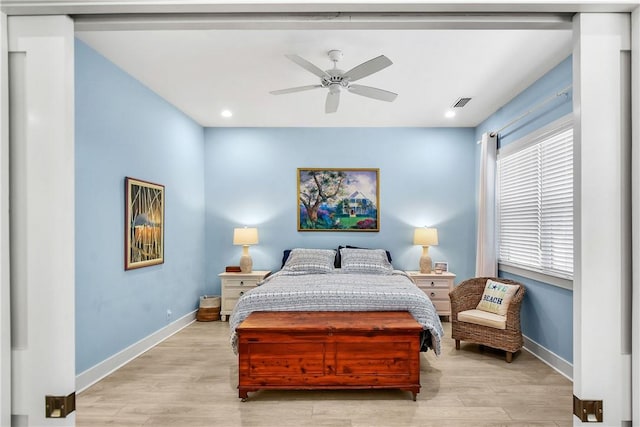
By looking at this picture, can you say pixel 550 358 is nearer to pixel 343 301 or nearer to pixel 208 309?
pixel 343 301

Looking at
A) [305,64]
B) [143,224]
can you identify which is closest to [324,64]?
[305,64]

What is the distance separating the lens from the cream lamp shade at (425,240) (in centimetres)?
505

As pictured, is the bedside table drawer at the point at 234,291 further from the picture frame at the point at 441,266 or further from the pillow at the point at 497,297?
the pillow at the point at 497,297

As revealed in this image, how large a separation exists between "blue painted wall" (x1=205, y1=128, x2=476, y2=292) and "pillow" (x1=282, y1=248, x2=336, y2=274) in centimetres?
45

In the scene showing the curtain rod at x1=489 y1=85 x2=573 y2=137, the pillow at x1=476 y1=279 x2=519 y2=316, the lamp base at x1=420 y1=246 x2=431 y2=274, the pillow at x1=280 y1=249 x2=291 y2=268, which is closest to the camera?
the curtain rod at x1=489 y1=85 x2=573 y2=137

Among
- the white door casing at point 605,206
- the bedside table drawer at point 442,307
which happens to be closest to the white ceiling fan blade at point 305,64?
the white door casing at point 605,206

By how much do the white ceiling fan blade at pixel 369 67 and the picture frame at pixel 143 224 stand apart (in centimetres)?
230

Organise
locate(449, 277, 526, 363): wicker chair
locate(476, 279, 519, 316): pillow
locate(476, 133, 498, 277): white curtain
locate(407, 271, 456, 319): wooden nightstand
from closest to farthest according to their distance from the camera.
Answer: locate(449, 277, 526, 363): wicker chair, locate(476, 279, 519, 316): pillow, locate(476, 133, 498, 277): white curtain, locate(407, 271, 456, 319): wooden nightstand

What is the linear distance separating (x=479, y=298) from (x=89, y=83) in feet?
13.9

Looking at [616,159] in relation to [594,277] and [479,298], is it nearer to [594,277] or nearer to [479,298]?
[594,277]

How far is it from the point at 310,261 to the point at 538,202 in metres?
2.65

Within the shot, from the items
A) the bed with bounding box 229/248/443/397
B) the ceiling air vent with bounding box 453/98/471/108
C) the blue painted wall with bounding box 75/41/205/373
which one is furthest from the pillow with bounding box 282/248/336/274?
the ceiling air vent with bounding box 453/98/471/108

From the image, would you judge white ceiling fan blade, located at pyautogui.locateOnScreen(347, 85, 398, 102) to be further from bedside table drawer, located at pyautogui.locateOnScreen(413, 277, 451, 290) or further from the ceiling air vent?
bedside table drawer, located at pyautogui.locateOnScreen(413, 277, 451, 290)

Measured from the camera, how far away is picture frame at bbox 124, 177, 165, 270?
3.50 metres
